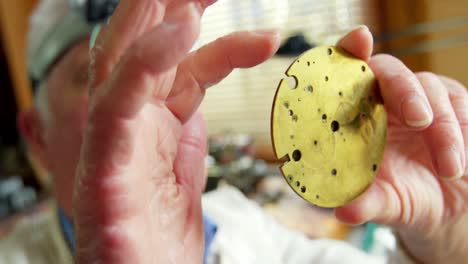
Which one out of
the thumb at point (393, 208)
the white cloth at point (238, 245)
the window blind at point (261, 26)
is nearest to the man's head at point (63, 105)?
the white cloth at point (238, 245)

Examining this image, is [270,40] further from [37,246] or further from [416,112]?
[37,246]

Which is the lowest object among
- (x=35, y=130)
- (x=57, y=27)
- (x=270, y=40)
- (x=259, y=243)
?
(x=259, y=243)

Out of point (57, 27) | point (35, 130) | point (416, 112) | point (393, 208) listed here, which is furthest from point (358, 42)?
point (35, 130)

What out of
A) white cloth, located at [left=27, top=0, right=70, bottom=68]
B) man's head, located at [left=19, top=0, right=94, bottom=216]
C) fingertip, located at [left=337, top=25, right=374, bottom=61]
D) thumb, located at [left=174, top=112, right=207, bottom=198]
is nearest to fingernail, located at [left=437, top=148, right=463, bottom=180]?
fingertip, located at [left=337, top=25, right=374, bottom=61]

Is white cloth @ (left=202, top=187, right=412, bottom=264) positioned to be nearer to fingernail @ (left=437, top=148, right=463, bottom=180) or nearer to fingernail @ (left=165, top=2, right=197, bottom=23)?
fingernail @ (left=437, top=148, right=463, bottom=180)

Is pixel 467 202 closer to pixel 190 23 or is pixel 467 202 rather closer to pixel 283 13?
pixel 190 23

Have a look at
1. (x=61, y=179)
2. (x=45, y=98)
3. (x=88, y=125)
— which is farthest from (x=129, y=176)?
(x=45, y=98)
